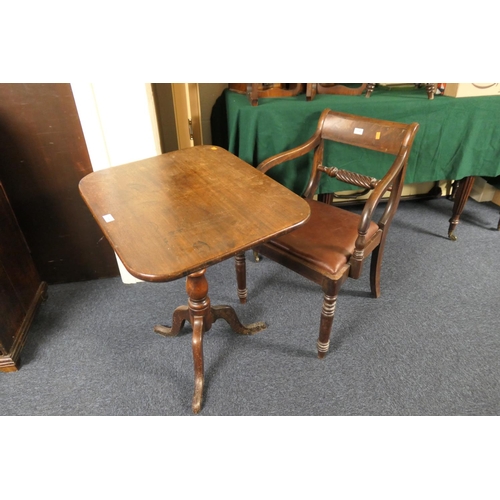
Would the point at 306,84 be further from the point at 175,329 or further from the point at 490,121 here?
the point at 175,329

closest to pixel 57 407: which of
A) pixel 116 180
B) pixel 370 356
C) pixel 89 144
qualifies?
pixel 116 180

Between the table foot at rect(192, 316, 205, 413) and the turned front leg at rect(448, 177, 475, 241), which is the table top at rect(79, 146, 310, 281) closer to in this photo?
the table foot at rect(192, 316, 205, 413)

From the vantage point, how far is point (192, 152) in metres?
1.40

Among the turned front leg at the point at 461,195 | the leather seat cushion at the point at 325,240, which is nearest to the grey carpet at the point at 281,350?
the turned front leg at the point at 461,195

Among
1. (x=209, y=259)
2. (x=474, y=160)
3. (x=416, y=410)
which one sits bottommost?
(x=416, y=410)

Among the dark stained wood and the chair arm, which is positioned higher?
the dark stained wood

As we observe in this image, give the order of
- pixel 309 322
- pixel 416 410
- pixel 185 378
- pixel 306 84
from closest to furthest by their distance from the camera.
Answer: pixel 416 410 < pixel 185 378 < pixel 309 322 < pixel 306 84

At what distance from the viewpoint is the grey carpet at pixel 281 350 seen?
53.6 inches

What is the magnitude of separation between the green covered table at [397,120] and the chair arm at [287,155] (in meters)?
0.22

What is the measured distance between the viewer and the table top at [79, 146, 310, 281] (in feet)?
2.88

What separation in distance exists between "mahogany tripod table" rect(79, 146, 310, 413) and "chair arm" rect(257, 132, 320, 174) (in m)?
0.17

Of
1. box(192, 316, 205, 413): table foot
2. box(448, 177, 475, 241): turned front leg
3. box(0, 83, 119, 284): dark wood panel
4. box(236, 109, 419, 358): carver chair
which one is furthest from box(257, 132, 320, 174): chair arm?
box(448, 177, 475, 241): turned front leg

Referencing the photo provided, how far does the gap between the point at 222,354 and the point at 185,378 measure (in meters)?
0.18

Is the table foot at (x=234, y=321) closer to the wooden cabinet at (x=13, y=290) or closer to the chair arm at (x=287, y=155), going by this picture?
the chair arm at (x=287, y=155)
